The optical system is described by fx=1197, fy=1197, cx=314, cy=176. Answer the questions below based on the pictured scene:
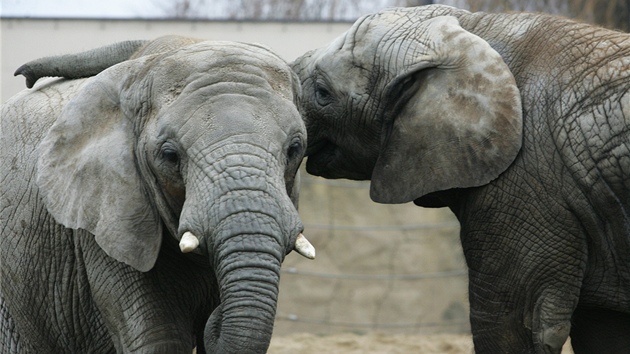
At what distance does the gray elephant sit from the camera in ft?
12.2

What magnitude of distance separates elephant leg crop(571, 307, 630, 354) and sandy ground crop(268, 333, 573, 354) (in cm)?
308

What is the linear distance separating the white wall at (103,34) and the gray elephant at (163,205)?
5716 millimetres

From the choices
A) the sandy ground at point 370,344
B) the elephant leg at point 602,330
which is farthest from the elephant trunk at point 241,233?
the sandy ground at point 370,344

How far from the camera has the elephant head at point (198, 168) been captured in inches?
146

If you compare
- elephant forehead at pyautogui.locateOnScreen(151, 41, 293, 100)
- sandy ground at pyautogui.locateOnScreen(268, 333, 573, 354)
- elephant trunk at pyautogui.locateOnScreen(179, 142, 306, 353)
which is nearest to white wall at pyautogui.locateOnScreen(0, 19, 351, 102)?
sandy ground at pyautogui.locateOnScreen(268, 333, 573, 354)

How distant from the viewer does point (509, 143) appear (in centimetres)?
503

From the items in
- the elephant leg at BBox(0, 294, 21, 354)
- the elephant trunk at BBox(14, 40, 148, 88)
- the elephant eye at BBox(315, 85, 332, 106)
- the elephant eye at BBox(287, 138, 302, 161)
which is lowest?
the elephant leg at BBox(0, 294, 21, 354)

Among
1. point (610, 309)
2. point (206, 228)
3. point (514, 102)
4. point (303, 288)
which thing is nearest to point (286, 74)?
point (206, 228)

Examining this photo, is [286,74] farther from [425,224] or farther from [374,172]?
[425,224]

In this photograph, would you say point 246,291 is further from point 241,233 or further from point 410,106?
point 410,106

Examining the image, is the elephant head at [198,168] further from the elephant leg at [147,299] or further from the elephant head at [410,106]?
the elephant head at [410,106]

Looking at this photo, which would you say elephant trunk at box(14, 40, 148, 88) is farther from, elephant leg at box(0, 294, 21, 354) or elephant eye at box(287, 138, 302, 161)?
elephant eye at box(287, 138, 302, 161)

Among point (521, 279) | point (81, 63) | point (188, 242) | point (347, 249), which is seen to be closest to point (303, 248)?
point (188, 242)

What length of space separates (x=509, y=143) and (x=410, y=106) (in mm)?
513
